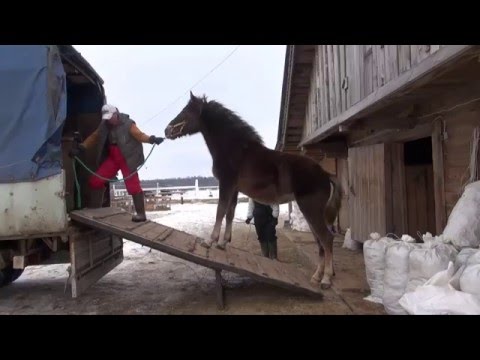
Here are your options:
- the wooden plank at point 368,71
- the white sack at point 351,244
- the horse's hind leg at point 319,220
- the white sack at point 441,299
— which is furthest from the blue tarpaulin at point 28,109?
the white sack at point 351,244

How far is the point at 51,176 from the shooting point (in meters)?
4.52

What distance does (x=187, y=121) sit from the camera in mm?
5758

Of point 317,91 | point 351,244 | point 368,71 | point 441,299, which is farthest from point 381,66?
point 317,91

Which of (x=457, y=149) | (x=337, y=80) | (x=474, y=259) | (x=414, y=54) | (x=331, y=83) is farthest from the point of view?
(x=331, y=83)

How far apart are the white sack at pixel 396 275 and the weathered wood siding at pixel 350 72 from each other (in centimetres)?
197

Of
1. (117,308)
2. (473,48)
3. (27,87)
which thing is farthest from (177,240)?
(473,48)

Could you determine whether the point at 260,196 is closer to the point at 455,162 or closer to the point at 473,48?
the point at 455,162

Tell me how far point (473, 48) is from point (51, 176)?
14.6 feet

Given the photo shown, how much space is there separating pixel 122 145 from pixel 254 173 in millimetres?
1954

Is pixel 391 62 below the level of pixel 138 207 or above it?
above

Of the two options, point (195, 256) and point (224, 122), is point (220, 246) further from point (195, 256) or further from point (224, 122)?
point (224, 122)

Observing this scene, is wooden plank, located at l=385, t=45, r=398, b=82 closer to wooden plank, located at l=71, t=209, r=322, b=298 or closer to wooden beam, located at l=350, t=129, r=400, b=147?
wooden beam, located at l=350, t=129, r=400, b=147

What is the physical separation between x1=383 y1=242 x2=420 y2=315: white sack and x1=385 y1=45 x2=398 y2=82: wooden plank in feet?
7.25

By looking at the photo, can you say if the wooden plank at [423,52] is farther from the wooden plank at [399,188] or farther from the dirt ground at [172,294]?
the wooden plank at [399,188]
